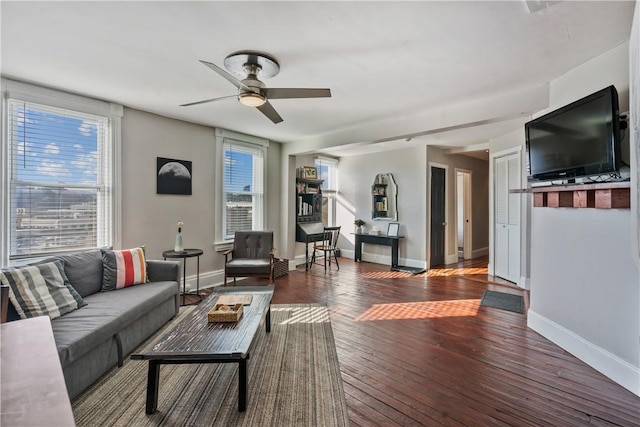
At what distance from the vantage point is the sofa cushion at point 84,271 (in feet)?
8.68

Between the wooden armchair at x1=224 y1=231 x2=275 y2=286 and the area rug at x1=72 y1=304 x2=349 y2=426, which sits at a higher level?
the wooden armchair at x1=224 y1=231 x2=275 y2=286

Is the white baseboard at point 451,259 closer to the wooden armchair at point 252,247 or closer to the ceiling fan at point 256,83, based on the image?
the wooden armchair at point 252,247

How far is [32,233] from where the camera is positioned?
9.93 feet

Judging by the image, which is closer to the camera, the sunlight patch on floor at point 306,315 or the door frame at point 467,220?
the sunlight patch on floor at point 306,315

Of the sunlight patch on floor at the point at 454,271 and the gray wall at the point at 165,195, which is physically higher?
the gray wall at the point at 165,195

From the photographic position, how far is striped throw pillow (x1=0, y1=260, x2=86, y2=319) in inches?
82.0

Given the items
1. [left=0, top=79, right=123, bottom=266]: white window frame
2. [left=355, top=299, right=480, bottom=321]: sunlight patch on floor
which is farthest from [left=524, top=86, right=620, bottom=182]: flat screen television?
[left=0, top=79, right=123, bottom=266]: white window frame

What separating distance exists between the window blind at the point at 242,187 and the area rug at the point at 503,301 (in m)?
3.81

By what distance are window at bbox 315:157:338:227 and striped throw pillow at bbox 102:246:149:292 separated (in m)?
4.45

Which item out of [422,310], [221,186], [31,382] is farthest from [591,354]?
[221,186]

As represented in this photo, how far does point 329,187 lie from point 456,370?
535cm

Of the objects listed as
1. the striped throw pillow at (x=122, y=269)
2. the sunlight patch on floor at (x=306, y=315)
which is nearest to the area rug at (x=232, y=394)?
the sunlight patch on floor at (x=306, y=315)

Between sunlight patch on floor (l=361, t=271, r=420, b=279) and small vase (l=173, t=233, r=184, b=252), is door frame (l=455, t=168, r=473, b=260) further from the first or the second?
small vase (l=173, t=233, r=184, b=252)

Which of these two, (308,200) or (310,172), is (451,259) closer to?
(308,200)
